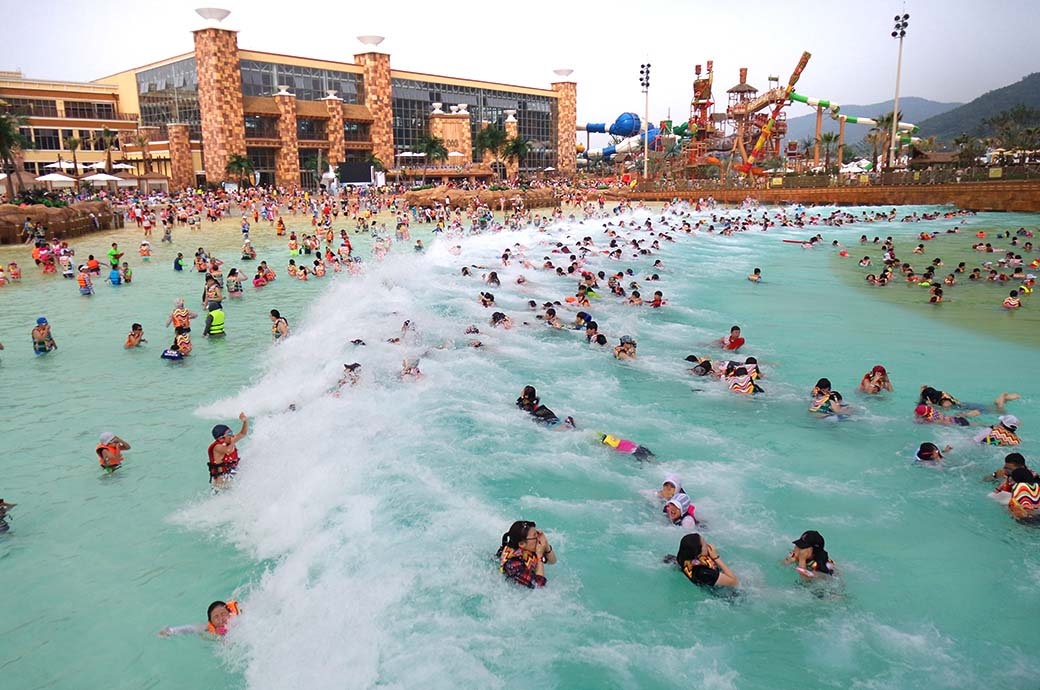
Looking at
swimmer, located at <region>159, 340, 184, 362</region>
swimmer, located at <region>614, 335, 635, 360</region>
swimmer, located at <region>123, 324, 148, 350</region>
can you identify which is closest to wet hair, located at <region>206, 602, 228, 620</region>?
swimmer, located at <region>159, 340, 184, 362</region>

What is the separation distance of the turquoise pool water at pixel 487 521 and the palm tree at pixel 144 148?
5173 cm

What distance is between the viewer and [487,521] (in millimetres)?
7230

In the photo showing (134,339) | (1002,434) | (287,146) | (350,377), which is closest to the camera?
(1002,434)

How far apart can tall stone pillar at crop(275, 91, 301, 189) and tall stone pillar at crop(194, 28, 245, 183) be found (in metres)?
3.46

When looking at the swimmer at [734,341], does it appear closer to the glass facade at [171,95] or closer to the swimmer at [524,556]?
the swimmer at [524,556]

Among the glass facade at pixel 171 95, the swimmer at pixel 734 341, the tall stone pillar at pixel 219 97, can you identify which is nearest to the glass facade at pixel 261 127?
the tall stone pillar at pixel 219 97

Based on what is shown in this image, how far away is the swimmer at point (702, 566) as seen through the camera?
239 inches

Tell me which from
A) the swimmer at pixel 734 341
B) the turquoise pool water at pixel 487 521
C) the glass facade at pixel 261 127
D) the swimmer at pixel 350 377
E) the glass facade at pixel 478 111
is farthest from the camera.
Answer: the glass facade at pixel 478 111

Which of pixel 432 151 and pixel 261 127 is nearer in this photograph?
pixel 261 127

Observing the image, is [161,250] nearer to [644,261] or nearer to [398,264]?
[398,264]

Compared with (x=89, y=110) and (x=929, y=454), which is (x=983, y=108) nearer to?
(x=89, y=110)

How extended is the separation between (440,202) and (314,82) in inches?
1094

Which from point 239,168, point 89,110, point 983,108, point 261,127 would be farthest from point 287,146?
point 983,108

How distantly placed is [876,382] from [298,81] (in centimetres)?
6507
